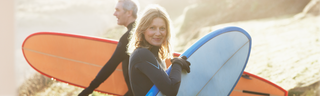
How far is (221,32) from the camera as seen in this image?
185 centimetres

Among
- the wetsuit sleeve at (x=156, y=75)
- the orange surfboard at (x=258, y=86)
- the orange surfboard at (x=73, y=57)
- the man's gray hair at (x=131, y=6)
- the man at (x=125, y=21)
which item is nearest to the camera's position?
the wetsuit sleeve at (x=156, y=75)

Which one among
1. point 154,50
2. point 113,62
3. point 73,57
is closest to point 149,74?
point 154,50

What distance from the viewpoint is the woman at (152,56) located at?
3.51 feet

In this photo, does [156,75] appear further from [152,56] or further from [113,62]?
[113,62]

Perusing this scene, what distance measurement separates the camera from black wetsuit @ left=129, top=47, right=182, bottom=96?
1062 mm

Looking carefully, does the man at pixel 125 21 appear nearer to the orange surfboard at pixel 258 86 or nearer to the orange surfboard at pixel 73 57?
the orange surfboard at pixel 73 57

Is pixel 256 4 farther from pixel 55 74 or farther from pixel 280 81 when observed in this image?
pixel 55 74

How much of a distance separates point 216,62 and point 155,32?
30.0 inches

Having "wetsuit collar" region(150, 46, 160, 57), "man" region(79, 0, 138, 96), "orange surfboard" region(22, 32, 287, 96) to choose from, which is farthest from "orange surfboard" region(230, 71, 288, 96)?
"wetsuit collar" region(150, 46, 160, 57)

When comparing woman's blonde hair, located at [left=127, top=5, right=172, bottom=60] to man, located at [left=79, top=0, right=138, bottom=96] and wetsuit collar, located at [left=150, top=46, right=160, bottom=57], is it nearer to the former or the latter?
wetsuit collar, located at [left=150, top=46, right=160, bottom=57]

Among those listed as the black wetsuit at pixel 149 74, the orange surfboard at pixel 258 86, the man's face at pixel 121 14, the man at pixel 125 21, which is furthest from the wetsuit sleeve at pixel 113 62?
the orange surfboard at pixel 258 86

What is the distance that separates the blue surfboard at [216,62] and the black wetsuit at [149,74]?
1.10ft

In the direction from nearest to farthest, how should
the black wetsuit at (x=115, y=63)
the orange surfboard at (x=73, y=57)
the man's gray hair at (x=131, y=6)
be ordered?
the black wetsuit at (x=115, y=63) → the man's gray hair at (x=131, y=6) → the orange surfboard at (x=73, y=57)

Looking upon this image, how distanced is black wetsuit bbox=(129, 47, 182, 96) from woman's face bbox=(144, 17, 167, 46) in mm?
168
